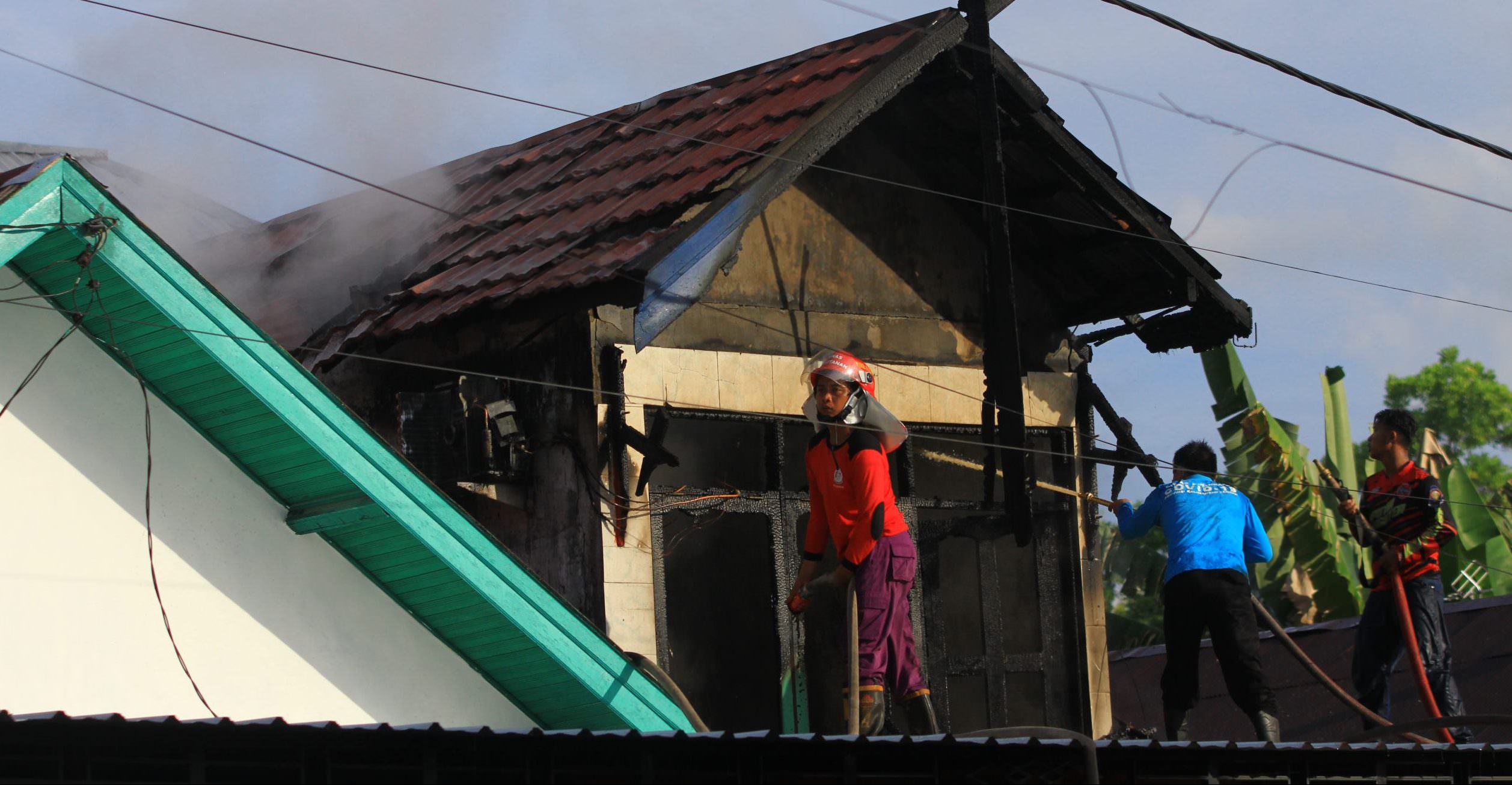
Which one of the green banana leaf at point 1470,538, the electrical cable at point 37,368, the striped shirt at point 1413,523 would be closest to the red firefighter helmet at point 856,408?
the striped shirt at point 1413,523

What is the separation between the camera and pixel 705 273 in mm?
10016

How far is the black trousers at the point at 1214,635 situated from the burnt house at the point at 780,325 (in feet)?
5.37

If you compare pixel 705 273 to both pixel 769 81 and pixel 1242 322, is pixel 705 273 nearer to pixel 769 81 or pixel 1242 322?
pixel 769 81

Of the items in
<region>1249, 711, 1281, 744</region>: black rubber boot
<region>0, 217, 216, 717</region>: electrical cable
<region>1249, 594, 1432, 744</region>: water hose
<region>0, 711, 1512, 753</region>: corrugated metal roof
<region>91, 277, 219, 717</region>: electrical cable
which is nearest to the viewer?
<region>0, 711, 1512, 753</region>: corrugated metal roof

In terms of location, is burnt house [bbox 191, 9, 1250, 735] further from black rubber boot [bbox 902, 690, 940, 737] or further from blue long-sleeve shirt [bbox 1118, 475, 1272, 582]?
black rubber boot [bbox 902, 690, 940, 737]

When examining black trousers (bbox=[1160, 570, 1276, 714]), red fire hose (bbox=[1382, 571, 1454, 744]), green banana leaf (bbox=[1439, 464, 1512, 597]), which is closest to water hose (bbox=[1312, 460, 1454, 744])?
red fire hose (bbox=[1382, 571, 1454, 744])

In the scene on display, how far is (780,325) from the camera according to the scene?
11.0 m

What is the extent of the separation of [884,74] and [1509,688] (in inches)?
252

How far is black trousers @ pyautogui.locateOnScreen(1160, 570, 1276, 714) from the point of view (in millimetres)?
9297

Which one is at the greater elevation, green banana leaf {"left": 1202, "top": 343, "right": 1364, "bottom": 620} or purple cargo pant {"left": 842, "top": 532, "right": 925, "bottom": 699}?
green banana leaf {"left": 1202, "top": 343, "right": 1364, "bottom": 620}

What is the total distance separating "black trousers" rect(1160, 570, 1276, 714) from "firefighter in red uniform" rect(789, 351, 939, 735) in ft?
5.22

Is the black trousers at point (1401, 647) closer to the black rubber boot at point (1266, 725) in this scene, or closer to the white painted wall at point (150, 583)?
the black rubber boot at point (1266, 725)

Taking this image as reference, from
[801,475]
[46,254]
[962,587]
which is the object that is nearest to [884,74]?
[801,475]

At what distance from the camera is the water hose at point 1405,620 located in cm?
952
